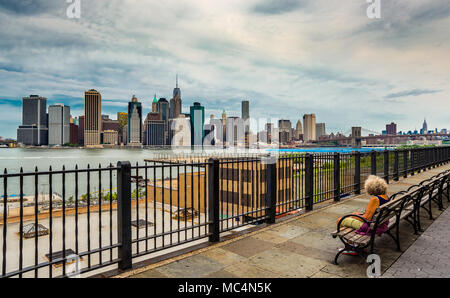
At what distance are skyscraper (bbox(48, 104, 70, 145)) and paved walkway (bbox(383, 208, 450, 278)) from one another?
20256 centimetres

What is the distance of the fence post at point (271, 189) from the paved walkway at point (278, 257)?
0.32 meters

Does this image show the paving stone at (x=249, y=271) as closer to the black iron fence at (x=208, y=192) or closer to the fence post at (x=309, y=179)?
the black iron fence at (x=208, y=192)

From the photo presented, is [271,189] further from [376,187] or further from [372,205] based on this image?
[372,205]

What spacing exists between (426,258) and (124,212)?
4.67m

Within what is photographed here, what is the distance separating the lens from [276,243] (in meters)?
5.41

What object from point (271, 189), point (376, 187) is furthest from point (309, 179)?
→ point (376, 187)

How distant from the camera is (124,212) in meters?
4.16

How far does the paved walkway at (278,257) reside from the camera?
4.17m

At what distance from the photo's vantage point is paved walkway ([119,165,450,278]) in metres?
4.17

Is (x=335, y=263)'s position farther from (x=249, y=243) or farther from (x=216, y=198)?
(x=216, y=198)
